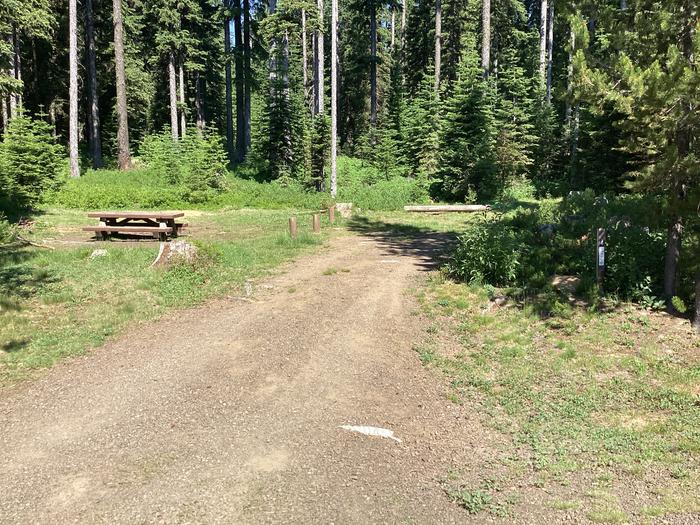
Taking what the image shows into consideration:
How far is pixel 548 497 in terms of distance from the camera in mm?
4449

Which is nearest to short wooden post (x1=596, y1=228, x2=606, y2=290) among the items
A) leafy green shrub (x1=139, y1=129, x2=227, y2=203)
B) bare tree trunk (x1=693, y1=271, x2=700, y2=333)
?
bare tree trunk (x1=693, y1=271, x2=700, y2=333)

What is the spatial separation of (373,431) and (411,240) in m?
11.2

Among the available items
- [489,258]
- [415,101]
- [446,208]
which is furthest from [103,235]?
[415,101]

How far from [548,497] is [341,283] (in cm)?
703

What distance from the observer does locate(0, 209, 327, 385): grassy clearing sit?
24.8ft

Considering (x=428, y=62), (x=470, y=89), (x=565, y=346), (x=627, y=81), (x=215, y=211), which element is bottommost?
(x=565, y=346)

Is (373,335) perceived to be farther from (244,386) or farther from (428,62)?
(428,62)

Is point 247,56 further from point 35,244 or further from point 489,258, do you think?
point 489,258

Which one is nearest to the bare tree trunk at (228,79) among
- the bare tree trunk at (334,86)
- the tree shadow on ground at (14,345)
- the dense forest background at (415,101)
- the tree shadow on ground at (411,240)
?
the dense forest background at (415,101)

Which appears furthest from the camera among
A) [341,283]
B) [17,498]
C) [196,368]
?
[341,283]

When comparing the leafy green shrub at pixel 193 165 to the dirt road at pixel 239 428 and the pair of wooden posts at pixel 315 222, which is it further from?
the dirt road at pixel 239 428

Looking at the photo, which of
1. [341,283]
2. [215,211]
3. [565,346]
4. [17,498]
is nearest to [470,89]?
[215,211]

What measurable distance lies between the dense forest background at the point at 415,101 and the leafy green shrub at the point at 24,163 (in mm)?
60

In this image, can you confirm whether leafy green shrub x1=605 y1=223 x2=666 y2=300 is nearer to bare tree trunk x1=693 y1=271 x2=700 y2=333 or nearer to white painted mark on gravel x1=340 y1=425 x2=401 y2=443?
bare tree trunk x1=693 y1=271 x2=700 y2=333
